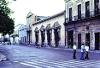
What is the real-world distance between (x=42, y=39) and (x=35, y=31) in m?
8.67

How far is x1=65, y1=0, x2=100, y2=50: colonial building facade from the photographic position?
139 feet

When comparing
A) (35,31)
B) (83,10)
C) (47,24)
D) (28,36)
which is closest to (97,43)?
(83,10)

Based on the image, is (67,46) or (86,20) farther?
(67,46)

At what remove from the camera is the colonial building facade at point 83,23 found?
42281 millimetres

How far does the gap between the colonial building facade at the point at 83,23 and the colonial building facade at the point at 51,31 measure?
4048mm

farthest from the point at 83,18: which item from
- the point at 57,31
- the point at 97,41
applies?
the point at 57,31

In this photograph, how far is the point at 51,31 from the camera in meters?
65.4

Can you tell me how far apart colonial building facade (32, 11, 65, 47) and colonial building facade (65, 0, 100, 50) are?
4.05 meters

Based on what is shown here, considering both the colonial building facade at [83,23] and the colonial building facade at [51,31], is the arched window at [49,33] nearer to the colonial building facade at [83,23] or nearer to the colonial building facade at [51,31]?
the colonial building facade at [51,31]

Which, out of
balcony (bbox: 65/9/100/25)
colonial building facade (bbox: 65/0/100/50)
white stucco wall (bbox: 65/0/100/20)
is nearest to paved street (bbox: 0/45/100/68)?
colonial building facade (bbox: 65/0/100/50)

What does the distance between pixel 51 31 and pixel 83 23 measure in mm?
20103

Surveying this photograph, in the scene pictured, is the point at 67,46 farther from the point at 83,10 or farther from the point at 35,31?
the point at 35,31

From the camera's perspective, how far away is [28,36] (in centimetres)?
9300

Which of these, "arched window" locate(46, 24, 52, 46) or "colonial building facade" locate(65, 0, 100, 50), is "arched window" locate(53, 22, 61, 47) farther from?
"colonial building facade" locate(65, 0, 100, 50)
